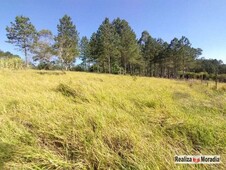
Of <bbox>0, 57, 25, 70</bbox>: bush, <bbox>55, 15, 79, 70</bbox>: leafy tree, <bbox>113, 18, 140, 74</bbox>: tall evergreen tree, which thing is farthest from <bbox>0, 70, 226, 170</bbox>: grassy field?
<bbox>113, 18, 140, 74</bbox>: tall evergreen tree

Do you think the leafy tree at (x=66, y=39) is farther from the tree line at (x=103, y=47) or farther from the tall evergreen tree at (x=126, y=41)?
the tall evergreen tree at (x=126, y=41)

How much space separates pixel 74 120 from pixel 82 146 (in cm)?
61

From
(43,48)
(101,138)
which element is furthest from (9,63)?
(101,138)

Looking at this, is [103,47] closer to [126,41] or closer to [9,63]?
[126,41]

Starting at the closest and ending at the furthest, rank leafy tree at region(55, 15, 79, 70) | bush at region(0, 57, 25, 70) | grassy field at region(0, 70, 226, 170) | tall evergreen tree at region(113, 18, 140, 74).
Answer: grassy field at region(0, 70, 226, 170)
bush at region(0, 57, 25, 70)
leafy tree at region(55, 15, 79, 70)
tall evergreen tree at region(113, 18, 140, 74)

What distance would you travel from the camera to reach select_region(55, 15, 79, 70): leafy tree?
109 feet

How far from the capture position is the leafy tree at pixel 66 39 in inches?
1310

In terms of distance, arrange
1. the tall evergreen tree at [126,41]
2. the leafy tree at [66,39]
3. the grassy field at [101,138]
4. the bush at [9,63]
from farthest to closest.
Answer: the tall evergreen tree at [126,41] < the leafy tree at [66,39] < the bush at [9,63] < the grassy field at [101,138]

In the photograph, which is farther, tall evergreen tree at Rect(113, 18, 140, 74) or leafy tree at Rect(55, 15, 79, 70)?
tall evergreen tree at Rect(113, 18, 140, 74)

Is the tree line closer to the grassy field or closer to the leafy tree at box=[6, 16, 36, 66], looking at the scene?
the leafy tree at box=[6, 16, 36, 66]

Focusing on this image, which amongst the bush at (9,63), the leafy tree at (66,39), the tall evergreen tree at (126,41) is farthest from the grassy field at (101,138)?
the tall evergreen tree at (126,41)

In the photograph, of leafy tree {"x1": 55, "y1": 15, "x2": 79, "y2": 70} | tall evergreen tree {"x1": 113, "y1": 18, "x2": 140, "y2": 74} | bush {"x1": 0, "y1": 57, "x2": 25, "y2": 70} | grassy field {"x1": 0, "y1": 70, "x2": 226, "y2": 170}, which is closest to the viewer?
grassy field {"x1": 0, "y1": 70, "x2": 226, "y2": 170}

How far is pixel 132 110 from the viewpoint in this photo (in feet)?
10.2

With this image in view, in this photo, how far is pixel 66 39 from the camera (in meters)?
34.5
